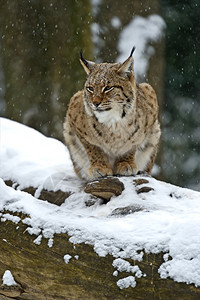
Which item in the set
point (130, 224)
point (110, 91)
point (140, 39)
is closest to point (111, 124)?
point (110, 91)

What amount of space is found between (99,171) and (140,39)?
459 centimetres

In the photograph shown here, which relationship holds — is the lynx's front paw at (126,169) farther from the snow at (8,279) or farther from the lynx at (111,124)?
the snow at (8,279)

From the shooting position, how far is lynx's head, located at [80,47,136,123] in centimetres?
457

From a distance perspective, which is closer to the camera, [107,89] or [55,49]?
[107,89]

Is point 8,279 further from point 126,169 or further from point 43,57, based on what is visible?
point 43,57

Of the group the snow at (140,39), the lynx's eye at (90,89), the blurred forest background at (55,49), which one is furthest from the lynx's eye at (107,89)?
the snow at (140,39)

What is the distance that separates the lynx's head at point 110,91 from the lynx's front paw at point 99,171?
17.4 inches

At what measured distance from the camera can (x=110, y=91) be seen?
459cm

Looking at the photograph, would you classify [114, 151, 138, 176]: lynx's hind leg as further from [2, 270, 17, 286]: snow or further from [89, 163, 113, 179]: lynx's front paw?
[2, 270, 17, 286]: snow

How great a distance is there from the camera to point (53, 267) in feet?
10.1

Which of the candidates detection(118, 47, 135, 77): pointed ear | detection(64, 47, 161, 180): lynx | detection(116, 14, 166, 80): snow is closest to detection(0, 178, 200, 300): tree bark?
detection(64, 47, 161, 180): lynx

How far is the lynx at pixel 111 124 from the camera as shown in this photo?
183 inches

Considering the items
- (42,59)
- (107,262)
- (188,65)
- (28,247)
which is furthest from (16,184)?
(188,65)

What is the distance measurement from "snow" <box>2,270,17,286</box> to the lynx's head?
1.88m
